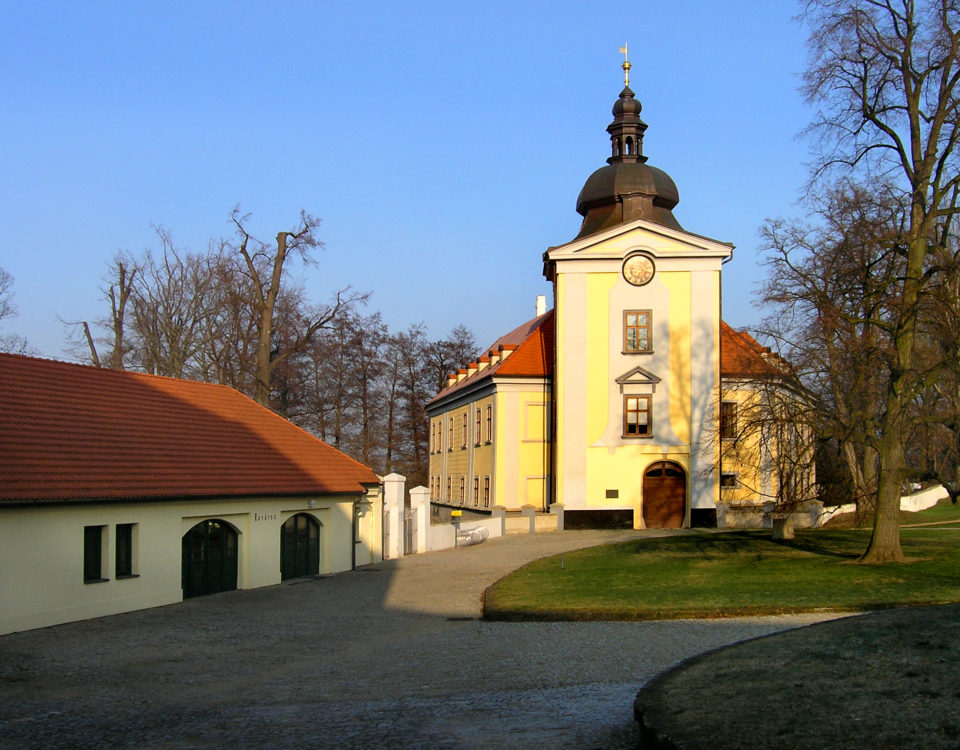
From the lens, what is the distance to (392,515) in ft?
99.2

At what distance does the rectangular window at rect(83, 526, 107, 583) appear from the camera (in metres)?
19.2

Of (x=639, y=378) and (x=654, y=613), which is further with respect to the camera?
(x=639, y=378)

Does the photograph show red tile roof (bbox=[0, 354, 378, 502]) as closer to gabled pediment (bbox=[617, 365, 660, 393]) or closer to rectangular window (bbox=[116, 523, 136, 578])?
rectangular window (bbox=[116, 523, 136, 578])

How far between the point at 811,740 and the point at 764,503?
35418 millimetres

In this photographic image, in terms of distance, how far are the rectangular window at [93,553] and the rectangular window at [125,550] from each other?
0.44 metres

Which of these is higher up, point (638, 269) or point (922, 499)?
point (638, 269)

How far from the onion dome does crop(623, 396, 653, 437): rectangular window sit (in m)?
7.25

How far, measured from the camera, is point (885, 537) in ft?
71.7

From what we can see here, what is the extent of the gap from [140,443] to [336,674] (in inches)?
447

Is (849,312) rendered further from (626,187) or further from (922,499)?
(922,499)

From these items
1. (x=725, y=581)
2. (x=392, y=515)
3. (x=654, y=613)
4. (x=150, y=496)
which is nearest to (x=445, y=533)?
(x=392, y=515)

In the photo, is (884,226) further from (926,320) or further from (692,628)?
(692,628)

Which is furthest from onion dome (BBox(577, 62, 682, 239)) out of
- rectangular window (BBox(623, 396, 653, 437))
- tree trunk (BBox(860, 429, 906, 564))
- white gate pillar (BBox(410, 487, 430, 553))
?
tree trunk (BBox(860, 429, 906, 564))

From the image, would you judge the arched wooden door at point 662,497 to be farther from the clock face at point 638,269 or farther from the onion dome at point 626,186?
the onion dome at point 626,186
